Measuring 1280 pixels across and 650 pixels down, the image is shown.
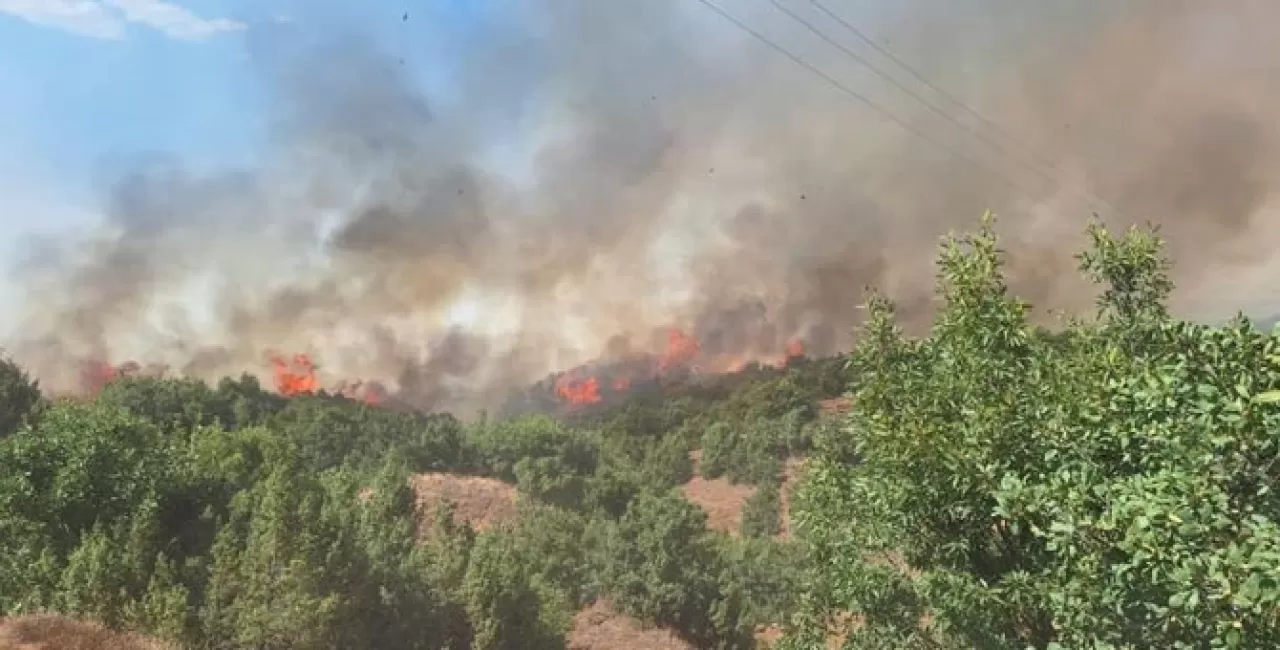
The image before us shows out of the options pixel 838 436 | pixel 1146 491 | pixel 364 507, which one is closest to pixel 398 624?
pixel 364 507

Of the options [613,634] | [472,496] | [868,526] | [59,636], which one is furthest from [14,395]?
[868,526]

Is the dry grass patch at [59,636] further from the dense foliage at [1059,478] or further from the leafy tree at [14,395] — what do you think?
the leafy tree at [14,395]

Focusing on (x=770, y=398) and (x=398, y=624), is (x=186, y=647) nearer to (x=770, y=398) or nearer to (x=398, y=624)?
(x=398, y=624)

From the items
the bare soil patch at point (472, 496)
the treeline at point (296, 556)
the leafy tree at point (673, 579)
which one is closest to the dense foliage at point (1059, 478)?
the treeline at point (296, 556)

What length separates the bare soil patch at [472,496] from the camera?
67.5 m

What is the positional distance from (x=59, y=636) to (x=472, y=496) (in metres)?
51.9

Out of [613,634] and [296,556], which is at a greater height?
[296,556]

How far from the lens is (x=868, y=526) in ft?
41.2

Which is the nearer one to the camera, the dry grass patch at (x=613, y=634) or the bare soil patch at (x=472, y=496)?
the dry grass patch at (x=613, y=634)

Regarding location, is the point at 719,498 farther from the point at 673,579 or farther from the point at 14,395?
the point at 14,395

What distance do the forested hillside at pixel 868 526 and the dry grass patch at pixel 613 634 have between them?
0.77 m

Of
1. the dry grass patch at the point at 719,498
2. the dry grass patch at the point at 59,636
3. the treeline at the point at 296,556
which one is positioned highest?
the dry grass patch at the point at 719,498

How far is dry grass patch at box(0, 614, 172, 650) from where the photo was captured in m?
19.8

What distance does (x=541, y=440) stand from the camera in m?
90.0
